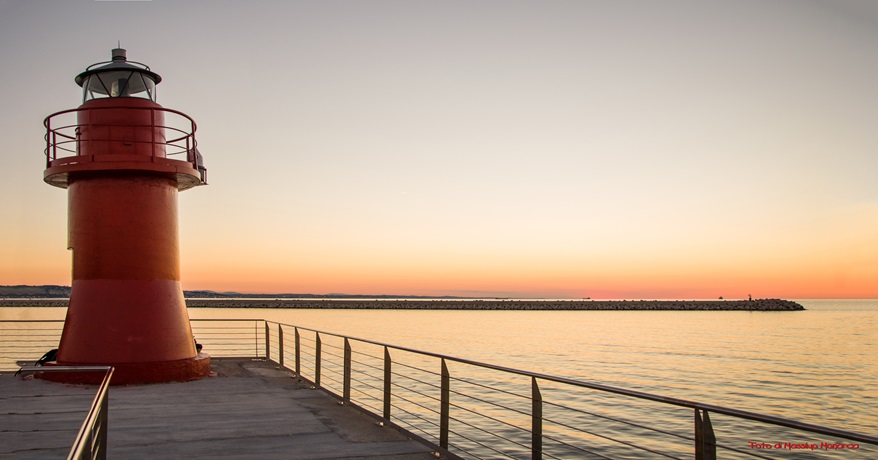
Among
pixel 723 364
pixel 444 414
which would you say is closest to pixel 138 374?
pixel 444 414

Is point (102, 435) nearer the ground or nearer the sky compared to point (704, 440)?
nearer the ground

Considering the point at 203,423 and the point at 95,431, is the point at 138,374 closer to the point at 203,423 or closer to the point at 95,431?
the point at 203,423

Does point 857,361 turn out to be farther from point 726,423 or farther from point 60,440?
point 60,440

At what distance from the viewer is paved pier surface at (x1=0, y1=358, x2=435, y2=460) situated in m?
5.92

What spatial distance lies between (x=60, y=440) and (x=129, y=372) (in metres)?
3.82

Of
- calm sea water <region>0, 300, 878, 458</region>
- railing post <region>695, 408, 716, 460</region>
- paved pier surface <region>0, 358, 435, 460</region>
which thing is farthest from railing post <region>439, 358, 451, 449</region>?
calm sea water <region>0, 300, 878, 458</region>

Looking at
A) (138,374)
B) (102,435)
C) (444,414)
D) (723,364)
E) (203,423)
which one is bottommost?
(723,364)

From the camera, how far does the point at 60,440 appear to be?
249 inches

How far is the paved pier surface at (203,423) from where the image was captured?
5918 mm

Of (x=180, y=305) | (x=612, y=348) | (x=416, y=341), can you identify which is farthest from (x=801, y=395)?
(x=416, y=341)

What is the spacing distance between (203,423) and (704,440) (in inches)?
220

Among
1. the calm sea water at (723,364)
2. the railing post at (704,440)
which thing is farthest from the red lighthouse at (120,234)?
the calm sea water at (723,364)

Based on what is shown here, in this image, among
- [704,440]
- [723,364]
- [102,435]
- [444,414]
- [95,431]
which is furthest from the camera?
[723,364]

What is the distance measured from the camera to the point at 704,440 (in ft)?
11.2
